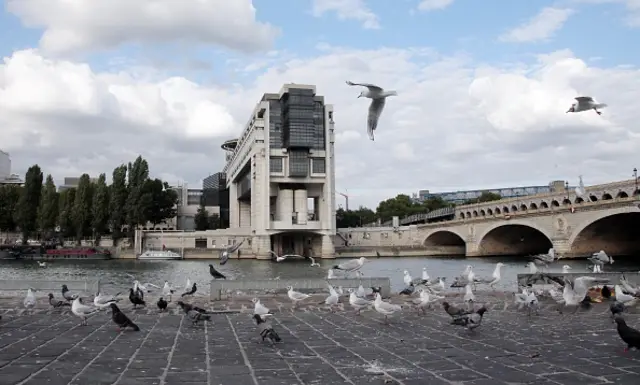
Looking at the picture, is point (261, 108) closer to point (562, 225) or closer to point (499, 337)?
point (562, 225)

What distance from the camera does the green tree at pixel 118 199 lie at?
75.7 metres

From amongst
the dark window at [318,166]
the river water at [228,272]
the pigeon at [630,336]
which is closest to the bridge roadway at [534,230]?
the river water at [228,272]

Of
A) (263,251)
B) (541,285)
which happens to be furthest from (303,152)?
(541,285)

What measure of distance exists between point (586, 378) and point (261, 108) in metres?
75.1

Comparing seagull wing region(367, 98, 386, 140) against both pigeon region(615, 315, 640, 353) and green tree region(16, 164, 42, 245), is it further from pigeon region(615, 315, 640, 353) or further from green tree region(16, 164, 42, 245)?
green tree region(16, 164, 42, 245)

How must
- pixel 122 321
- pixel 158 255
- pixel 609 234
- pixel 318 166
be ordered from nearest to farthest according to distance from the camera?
pixel 122 321 < pixel 609 234 < pixel 158 255 < pixel 318 166

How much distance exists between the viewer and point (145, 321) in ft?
40.1

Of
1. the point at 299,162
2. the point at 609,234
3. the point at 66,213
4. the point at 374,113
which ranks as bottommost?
the point at 609,234

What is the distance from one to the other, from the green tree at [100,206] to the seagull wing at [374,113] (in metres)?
72.2

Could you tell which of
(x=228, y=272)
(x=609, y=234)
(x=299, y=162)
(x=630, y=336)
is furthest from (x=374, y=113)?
(x=299, y=162)

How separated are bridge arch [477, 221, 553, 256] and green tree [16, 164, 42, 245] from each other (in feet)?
195

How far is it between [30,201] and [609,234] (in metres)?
71.3

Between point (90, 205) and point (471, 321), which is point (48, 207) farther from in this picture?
point (471, 321)

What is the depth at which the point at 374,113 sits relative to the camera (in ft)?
33.5
